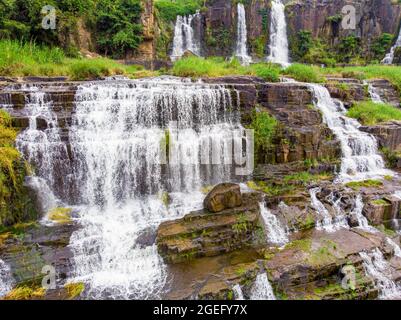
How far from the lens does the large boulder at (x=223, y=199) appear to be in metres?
7.35

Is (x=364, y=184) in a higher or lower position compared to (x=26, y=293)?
higher

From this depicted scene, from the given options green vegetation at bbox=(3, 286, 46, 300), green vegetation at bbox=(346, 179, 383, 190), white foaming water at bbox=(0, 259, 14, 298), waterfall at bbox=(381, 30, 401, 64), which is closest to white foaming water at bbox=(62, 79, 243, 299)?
green vegetation at bbox=(3, 286, 46, 300)

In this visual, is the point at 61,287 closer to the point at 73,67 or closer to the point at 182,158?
the point at 182,158

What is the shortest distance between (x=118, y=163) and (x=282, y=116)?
18.1ft

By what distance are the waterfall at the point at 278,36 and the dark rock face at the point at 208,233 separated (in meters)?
17.2

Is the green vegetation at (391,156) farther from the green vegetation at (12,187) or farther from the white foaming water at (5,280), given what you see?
the white foaming water at (5,280)

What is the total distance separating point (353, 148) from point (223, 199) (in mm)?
5522

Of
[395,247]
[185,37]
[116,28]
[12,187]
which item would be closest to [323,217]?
[395,247]

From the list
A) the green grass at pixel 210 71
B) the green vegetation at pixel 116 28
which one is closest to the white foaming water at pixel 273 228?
the green grass at pixel 210 71

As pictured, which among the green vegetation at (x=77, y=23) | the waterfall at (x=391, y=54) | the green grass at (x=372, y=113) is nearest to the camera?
the green grass at (x=372, y=113)

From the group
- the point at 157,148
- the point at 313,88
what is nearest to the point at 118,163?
the point at 157,148

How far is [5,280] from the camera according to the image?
5449mm

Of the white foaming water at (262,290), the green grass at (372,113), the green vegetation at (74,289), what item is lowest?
the white foaming water at (262,290)

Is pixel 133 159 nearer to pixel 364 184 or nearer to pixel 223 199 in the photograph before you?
pixel 223 199
